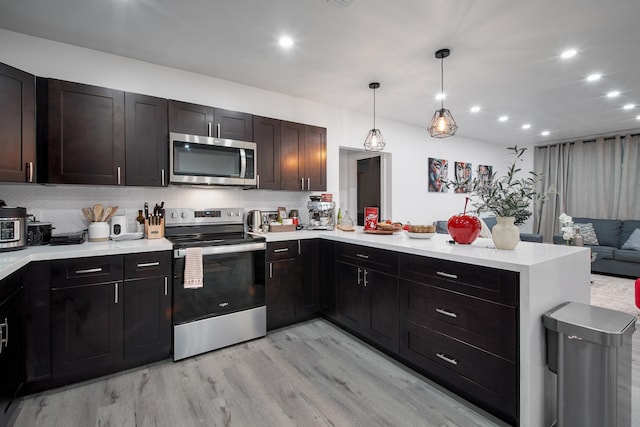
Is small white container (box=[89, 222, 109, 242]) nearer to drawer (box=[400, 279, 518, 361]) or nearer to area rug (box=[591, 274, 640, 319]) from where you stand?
drawer (box=[400, 279, 518, 361])

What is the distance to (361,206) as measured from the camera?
238 inches

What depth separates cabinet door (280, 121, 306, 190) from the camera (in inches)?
138

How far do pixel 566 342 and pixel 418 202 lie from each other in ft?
13.7

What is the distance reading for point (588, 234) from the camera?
18.9ft

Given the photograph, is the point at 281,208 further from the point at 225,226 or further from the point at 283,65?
the point at 283,65

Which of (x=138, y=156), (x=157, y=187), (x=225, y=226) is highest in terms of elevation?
(x=138, y=156)

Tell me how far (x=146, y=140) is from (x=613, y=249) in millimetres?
7286

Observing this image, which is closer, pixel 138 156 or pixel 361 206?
pixel 138 156

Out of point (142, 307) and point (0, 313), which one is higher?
point (0, 313)

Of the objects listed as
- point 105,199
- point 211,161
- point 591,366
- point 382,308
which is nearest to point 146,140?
point 211,161

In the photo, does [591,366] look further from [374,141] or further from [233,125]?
[233,125]

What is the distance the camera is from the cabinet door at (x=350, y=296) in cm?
273

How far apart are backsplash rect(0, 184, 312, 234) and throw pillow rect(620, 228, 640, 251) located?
6239mm

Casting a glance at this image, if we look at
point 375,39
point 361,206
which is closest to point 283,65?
point 375,39
